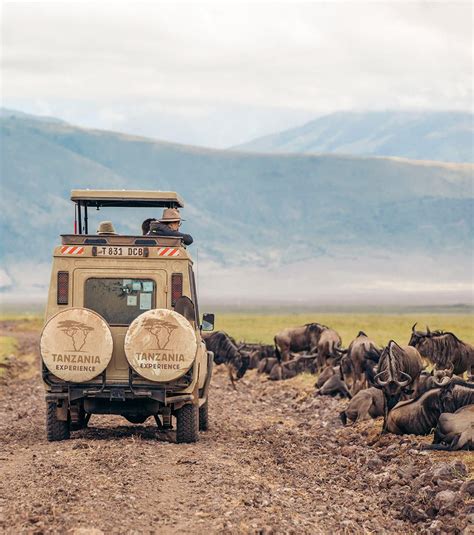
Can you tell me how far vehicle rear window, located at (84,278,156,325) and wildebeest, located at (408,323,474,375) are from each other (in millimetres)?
9621

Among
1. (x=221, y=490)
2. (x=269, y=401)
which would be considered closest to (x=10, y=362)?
(x=269, y=401)

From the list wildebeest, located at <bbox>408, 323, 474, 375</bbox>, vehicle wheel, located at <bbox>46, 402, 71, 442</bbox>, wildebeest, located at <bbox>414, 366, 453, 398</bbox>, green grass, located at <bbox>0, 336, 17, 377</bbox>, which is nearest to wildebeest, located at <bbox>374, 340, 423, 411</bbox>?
wildebeest, located at <bbox>414, 366, 453, 398</bbox>

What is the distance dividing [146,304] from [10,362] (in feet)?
71.4

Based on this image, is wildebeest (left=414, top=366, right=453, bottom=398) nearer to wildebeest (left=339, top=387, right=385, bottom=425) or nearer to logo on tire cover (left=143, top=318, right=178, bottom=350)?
wildebeest (left=339, top=387, right=385, bottom=425)

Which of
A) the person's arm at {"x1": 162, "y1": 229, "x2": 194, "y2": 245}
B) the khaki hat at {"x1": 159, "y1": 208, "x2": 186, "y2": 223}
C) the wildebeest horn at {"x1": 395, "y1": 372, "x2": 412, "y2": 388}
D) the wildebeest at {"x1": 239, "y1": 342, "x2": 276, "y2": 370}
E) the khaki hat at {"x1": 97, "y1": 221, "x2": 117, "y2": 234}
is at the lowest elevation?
the wildebeest at {"x1": 239, "y1": 342, "x2": 276, "y2": 370}

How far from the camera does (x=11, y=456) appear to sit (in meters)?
14.2

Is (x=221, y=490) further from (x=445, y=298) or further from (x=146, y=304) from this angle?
(x=445, y=298)

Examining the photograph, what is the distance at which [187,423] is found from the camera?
1545 cm

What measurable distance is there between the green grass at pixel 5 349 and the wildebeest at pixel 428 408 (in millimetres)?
16207

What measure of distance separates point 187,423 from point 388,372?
4974 mm

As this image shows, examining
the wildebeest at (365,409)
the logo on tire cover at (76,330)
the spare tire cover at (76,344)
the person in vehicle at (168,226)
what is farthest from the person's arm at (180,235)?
the wildebeest at (365,409)

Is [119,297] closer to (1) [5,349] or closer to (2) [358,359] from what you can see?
(2) [358,359]

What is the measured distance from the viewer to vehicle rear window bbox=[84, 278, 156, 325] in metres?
15.2

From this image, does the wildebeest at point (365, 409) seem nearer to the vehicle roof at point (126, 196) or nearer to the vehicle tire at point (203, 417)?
the vehicle tire at point (203, 417)
